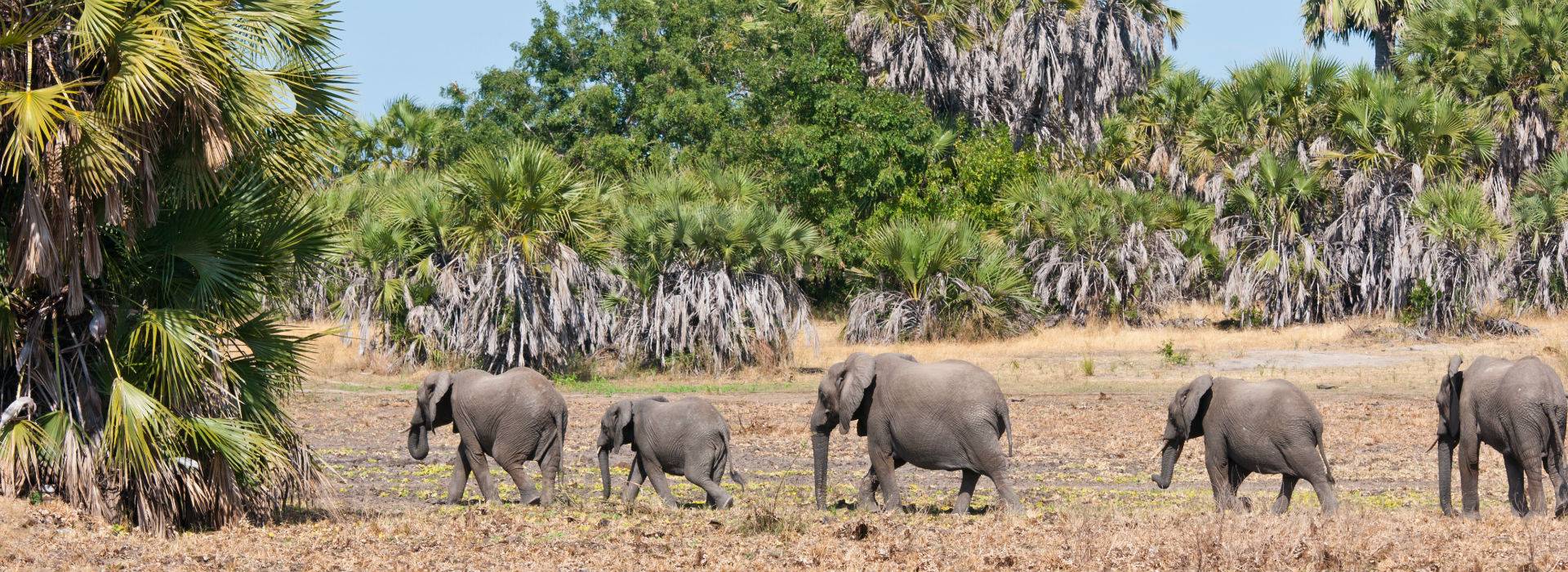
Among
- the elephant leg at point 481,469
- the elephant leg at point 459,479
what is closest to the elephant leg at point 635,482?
the elephant leg at point 481,469

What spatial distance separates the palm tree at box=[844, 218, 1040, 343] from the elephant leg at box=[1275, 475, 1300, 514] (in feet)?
71.1

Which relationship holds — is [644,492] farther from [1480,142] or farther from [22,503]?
[1480,142]

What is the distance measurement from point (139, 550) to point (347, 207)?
83.9 feet

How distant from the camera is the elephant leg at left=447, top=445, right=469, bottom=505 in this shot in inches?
542

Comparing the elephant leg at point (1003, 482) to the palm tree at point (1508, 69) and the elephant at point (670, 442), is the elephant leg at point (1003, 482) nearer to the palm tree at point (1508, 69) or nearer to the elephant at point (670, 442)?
the elephant at point (670, 442)

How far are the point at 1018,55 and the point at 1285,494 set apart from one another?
35.0 m

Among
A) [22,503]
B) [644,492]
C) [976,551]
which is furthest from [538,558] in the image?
[644,492]

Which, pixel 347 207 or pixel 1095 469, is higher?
pixel 347 207

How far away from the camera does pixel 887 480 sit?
42.1 ft

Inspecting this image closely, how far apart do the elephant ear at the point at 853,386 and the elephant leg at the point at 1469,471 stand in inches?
→ 184

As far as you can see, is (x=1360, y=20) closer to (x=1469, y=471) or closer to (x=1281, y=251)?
(x=1281, y=251)

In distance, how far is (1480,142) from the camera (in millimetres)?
35406

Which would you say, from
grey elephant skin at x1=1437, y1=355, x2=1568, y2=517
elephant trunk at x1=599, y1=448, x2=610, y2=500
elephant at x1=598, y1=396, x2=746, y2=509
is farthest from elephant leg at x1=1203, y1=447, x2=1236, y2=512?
elephant trunk at x1=599, y1=448, x2=610, y2=500

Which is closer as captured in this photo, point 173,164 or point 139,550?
point 139,550
